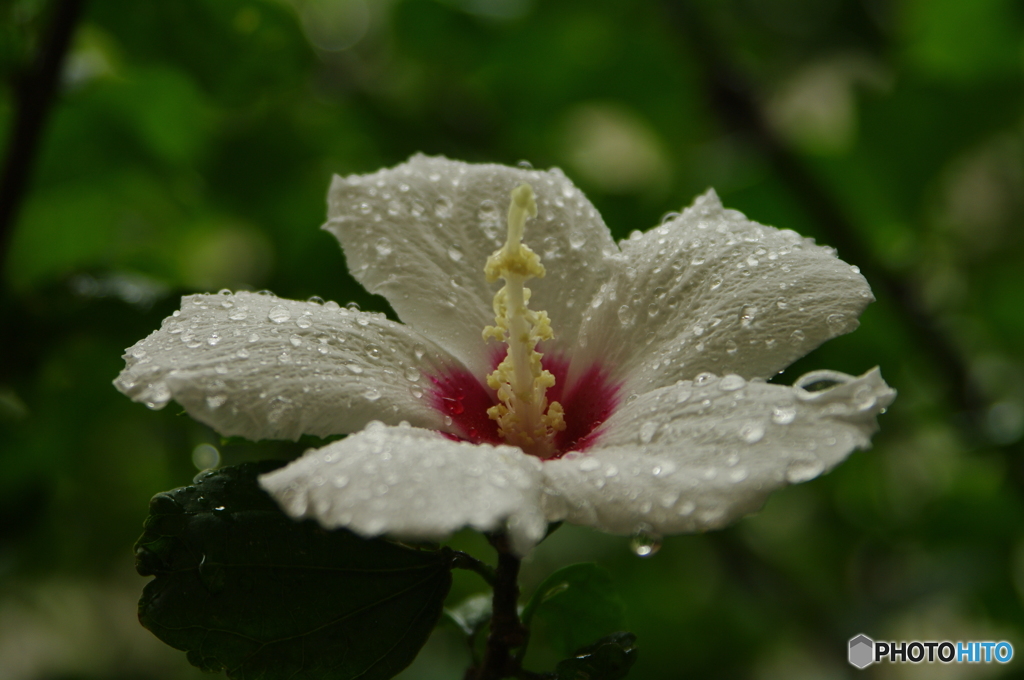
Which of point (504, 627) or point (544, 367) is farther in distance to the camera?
point (544, 367)

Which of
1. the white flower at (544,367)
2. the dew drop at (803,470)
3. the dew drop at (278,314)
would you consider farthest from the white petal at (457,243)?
the dew drop at (803,470)

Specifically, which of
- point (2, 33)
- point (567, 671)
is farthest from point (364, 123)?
point (567, 671)

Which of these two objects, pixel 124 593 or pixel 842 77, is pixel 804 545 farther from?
pixel 124 593

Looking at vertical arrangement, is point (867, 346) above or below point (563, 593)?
below

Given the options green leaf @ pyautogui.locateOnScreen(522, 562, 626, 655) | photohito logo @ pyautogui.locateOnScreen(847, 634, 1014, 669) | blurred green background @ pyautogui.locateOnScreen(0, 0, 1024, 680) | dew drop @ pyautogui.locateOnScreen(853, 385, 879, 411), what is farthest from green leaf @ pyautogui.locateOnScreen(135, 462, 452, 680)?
blurred green background @ pyautogui.locateOnScreen(0, 0, 1024, 680)

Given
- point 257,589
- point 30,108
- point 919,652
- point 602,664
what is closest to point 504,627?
point 602,664

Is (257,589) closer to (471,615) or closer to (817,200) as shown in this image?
(471,615)
